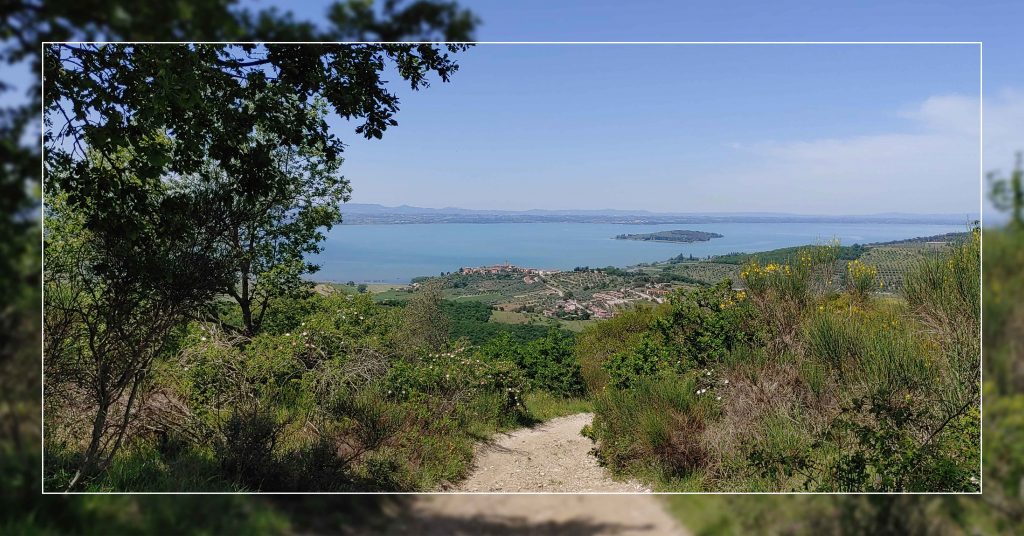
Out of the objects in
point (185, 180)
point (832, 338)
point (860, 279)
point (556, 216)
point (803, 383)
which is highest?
point (185, 180)

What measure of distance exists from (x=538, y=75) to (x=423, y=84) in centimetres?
57

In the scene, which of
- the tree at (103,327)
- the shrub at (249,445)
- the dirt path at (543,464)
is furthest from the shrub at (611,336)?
the tree at (103,327)

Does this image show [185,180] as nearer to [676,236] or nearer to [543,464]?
[543,464]

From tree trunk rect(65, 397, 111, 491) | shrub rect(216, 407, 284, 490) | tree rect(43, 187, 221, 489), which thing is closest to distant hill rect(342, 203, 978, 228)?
tree rect(43, 187, 221, 489)

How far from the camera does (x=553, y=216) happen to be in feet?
10.1

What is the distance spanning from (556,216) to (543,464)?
54.4 inches

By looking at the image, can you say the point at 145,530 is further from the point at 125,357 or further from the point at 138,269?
the point at 138,269

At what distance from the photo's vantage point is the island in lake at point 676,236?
311 centimetres

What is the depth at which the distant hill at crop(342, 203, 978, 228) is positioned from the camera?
3.02 m

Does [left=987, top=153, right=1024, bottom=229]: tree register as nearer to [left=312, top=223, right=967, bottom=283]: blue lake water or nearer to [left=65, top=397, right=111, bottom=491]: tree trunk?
[left=312, top=223, right=967, bottom=283]: blue lake water

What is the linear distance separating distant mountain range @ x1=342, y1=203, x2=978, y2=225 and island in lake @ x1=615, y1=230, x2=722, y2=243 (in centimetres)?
6

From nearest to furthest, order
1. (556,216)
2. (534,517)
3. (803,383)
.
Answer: (534,517)
(556,216)
(803,383)

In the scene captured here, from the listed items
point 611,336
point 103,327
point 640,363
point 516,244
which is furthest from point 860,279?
point 103,327

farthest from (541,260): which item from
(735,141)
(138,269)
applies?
(138,269)
